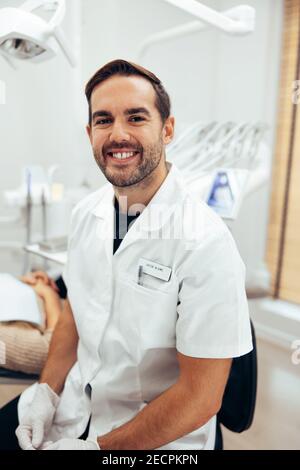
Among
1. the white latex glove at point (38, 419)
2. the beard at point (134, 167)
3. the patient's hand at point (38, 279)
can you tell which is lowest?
the white latex glove at point (38, 419)

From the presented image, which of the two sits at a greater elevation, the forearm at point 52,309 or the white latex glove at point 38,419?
the forearm at point 52,309

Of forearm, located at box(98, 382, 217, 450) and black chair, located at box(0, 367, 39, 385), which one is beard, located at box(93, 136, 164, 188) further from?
black chair, located at box(0, 367, 39, 385)

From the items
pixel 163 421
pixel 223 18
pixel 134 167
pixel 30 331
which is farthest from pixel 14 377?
pixel 223 18

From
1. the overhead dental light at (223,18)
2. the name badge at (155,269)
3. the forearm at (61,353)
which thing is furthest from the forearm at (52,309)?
the overhead dental light at (223,18)

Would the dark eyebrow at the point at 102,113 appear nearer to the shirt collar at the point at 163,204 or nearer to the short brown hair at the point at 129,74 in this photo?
the short brown hair at the point at 129,74

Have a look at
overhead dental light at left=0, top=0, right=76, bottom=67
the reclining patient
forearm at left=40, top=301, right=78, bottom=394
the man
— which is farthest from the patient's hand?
overhead dental light at left=0, top=0, right=76, bottom=67

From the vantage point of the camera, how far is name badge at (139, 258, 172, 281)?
68 centimetres

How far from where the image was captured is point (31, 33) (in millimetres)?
673

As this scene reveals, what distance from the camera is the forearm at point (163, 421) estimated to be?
70 cm

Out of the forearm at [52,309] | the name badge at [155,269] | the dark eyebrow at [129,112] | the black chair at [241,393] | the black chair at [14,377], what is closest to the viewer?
the dark eyebrow at [129,112]

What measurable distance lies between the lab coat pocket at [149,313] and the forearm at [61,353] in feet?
0.88

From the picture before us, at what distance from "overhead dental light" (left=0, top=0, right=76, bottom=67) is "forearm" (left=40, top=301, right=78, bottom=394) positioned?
55cm

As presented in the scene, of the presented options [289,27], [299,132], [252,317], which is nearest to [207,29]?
[289,27]

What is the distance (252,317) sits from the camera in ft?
2.68
